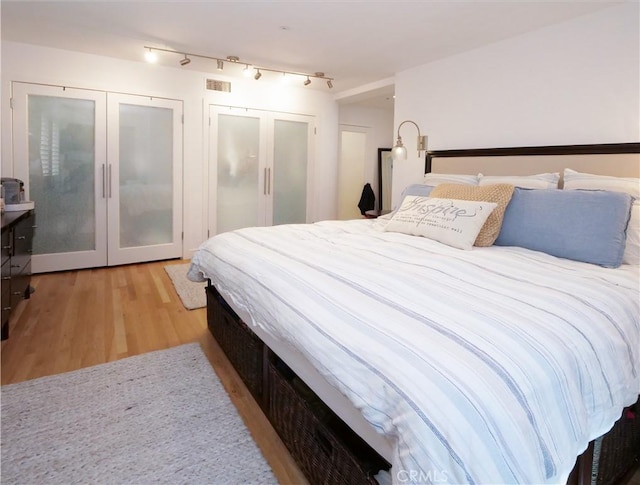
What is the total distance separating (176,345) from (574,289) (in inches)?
89.1

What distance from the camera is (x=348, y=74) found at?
4570 millimetres

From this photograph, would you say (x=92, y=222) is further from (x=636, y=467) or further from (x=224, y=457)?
(x=636, y=467)

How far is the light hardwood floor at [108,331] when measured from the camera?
193 cm

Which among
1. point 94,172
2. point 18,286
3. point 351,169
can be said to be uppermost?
point 351,169

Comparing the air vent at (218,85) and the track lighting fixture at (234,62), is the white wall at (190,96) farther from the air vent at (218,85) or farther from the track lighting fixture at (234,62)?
the track lighting fixture at (234,62)

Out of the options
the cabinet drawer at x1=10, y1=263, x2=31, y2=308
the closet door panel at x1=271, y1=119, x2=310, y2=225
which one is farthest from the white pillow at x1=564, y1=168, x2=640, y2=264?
the cabinet drawer at x1=10, y1=263, x2=31, y2=308

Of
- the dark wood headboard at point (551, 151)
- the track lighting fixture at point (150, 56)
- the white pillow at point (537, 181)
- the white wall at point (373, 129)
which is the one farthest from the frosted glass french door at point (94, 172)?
the white pillow at point (537, 181)

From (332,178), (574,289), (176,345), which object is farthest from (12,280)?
(332,178)

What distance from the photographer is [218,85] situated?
485cm

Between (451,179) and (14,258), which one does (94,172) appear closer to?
(14,258)

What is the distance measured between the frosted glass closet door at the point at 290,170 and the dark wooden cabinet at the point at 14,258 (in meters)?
2.94

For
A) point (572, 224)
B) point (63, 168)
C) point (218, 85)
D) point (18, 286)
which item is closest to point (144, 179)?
point (63, 168)

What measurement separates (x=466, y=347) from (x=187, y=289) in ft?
10.3

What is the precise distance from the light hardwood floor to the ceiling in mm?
2330
